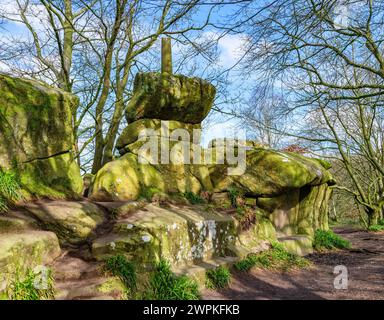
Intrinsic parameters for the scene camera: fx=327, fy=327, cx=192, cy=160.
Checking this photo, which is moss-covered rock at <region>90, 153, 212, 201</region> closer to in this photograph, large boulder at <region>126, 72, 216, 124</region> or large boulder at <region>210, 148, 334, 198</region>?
large boulder at <region>210, 148, 334, 198</region>

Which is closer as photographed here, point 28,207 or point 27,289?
point 27,289

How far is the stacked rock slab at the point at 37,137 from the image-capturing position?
5121mm

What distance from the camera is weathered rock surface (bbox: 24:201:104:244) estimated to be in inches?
181

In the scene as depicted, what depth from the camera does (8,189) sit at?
467 centimetres

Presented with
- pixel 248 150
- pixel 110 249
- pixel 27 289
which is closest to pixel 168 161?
pixel 248 150

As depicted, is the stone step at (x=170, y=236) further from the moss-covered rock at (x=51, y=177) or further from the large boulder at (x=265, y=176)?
the large boulder at (x=265, y=176)

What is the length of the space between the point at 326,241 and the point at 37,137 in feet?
27.0

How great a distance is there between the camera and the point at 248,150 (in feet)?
29.3

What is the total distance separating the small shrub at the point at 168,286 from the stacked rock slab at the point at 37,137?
2234 millimetres

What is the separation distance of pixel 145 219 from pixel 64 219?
1.23 m

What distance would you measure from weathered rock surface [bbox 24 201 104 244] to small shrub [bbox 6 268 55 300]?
3.16 feet

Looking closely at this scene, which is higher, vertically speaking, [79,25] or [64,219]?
[79,25]

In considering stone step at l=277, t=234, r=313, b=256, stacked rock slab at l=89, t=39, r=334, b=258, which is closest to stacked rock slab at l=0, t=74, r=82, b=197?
stacked rock slab at l=89, t=39, r=334, b=258
